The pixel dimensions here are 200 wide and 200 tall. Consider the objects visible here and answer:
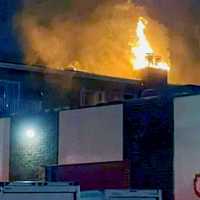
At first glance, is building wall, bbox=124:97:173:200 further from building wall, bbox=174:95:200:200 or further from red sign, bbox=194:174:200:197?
red sign, bbox=194:174:200:197

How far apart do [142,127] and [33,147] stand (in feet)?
15.7

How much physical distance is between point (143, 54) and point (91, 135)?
20.6 metres

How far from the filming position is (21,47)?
4238 centimetres

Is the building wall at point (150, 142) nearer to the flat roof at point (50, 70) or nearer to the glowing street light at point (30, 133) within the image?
the glowing street light at point (30, 133)

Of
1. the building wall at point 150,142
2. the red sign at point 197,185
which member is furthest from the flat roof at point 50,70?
the red sign at point 197,185

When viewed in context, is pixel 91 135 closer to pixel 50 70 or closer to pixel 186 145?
pixel 186 145

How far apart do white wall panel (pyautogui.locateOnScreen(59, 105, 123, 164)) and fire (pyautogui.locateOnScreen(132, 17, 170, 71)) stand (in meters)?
13.9

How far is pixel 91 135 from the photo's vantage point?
78.7 ft

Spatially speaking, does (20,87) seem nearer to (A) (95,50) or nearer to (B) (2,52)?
(B) (2,52)

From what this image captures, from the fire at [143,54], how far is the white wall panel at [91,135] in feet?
45.6

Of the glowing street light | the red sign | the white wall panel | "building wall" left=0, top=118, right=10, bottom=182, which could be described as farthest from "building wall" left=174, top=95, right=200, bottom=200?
"building wall" left=0, top=118, right=10, bottom=182

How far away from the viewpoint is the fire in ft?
129

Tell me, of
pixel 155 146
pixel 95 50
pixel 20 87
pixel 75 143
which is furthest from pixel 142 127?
pixel 95 50

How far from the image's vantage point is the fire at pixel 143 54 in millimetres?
39209
